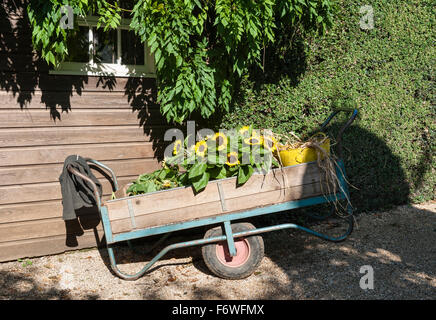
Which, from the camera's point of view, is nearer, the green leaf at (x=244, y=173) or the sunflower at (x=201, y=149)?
the green leaf at (x=244, y=173)

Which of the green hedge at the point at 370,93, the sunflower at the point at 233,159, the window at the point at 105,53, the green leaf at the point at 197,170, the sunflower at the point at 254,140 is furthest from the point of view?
the green hedge at the point at 370,93

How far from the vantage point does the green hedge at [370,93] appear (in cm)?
434

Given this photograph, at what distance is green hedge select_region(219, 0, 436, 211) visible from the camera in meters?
4.34

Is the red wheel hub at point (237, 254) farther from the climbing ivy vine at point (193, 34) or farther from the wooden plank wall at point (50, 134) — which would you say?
the wooden plank wall at point (50, 134)

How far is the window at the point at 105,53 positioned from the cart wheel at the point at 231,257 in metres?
1.97

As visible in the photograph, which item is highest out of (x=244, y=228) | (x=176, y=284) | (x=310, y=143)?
(x=310, y=143)

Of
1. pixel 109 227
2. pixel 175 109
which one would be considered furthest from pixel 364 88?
pixel 109 227

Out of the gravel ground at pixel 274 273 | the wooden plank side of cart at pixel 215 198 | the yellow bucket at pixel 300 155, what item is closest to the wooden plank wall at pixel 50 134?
the gravel ground at pixel 274 273

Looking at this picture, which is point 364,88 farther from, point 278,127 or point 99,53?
point 99,53

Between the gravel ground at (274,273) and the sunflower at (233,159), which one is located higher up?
the sunflower at (233,159)

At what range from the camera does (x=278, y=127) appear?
4336 millimetres

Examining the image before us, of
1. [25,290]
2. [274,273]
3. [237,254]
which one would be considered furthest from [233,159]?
[25,290]

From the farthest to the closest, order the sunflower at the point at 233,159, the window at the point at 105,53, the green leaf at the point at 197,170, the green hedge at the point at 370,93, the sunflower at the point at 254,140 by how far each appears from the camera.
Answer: the green hedge at the point at 370,93, the window at the point at 105,53, the sunflower at the point at 254,140, the sunflower at the point at 233,159, the green leaf at the point at 197,170

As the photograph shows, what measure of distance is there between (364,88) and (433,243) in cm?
192
